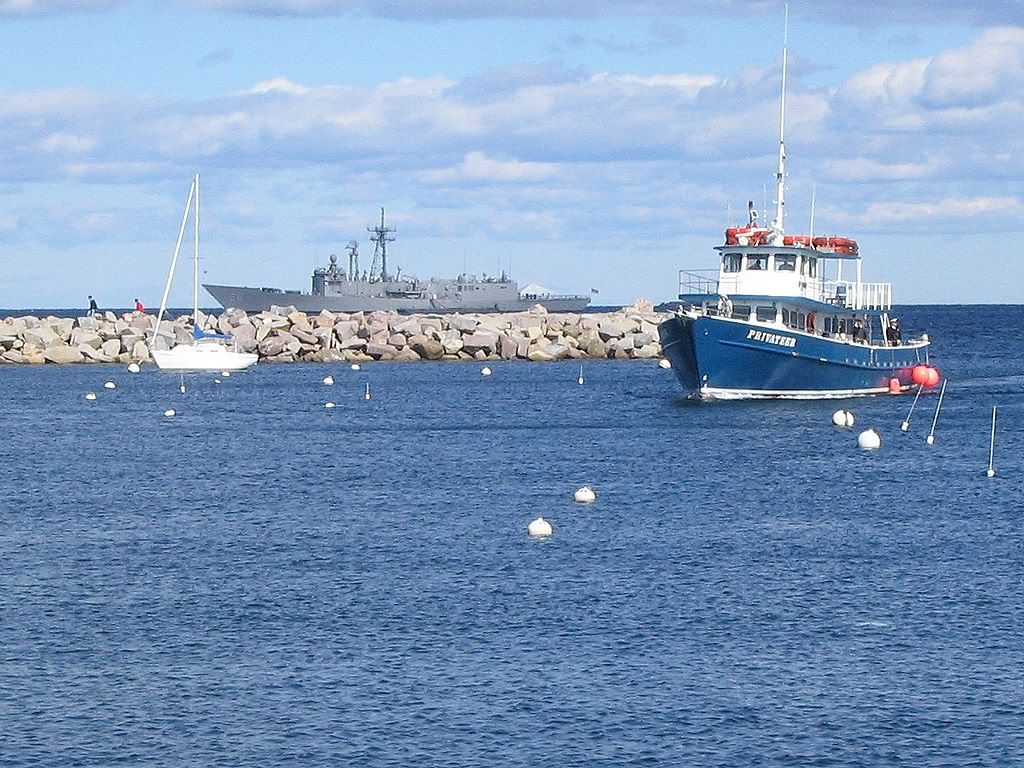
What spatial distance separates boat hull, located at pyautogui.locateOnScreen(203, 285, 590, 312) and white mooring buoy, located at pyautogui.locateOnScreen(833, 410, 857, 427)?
104 metres

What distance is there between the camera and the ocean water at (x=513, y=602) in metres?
24.3

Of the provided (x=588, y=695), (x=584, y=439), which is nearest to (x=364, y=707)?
(x=588, y=695)

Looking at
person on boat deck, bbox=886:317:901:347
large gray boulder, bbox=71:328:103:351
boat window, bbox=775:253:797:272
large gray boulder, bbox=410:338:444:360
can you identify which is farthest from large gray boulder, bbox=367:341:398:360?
boat window, bbox=775:253:797:272

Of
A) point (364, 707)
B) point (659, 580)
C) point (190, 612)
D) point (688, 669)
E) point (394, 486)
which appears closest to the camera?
point (364, 707)

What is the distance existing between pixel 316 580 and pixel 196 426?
36292mm

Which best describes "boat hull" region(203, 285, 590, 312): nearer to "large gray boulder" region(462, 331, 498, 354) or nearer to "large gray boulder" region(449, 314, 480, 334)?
"large gray boulder" region(449, 314, 480, 334)

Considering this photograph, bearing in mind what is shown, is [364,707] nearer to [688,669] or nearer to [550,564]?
[688,669]

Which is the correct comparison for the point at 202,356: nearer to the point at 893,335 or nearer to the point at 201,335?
the point at 201,335

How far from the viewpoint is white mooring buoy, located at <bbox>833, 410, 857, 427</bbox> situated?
216ft

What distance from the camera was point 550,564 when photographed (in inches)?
1430

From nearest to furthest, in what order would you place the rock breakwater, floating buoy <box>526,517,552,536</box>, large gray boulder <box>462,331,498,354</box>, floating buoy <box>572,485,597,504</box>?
floating buoy <box>526,517,552,536</box>, floating buoy <box>572,485,597,504</box>, the rock breakwater, large gray boulder <box>462,331,498,354</box>

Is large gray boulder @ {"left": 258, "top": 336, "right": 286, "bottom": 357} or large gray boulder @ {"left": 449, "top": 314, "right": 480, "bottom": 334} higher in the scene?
large gray boulder @ {"left": 449, "top": 314, "right": 480, "bottom": 334}

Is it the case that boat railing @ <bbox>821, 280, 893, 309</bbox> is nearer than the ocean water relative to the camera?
No

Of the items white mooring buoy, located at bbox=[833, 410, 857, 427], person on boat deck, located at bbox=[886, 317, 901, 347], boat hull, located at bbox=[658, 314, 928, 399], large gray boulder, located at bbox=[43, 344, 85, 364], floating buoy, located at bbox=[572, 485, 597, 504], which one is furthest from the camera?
large gray boulder, located at bbox=[43, 344, 85, 364]
